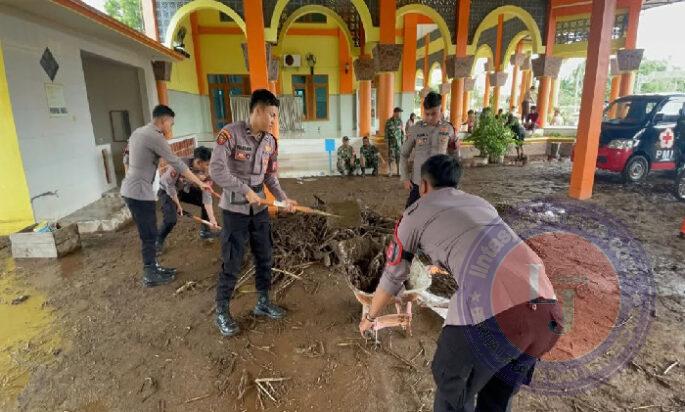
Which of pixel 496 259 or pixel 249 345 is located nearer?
pixel 496 259

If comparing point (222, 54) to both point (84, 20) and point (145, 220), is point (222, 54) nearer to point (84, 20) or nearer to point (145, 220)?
point (84, 20)

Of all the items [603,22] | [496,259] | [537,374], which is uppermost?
[603,22]

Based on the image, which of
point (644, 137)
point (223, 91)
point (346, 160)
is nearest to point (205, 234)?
point (346, 160)

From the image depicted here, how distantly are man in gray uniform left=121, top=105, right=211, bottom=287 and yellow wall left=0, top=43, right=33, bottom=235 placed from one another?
261 cm

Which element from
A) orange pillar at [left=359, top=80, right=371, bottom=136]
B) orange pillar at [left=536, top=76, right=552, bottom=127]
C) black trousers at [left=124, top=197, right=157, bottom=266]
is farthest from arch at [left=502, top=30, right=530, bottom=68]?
black trousers at [left=124, top=197, right=157, bottom=266]

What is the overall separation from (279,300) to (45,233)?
3512 mm

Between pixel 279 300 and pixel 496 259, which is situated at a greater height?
pixel 496 259

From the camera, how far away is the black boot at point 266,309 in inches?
138

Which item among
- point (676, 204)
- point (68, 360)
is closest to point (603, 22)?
point (676, 204)

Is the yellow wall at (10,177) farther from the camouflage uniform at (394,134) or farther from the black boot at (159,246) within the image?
the camouflage uniform at (394,134)

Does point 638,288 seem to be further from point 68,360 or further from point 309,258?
point 68,360

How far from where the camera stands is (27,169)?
17.9ft

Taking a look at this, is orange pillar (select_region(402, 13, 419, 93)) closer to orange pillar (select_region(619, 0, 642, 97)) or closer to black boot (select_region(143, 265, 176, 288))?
orange pillar (select_region(619, 0, 642, 97))

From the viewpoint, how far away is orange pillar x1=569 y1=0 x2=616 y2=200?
6.59 m
